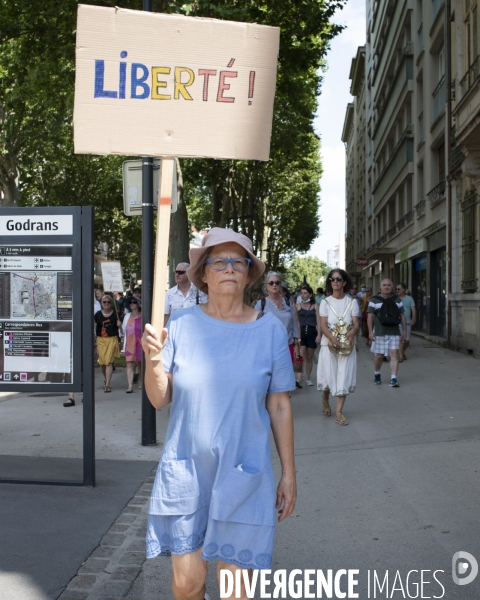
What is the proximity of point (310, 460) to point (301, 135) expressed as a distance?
21.1 meters

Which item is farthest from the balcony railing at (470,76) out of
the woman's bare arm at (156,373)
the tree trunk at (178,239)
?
the woman's bare arm at (156,373)

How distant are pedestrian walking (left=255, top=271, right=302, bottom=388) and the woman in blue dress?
288 inches

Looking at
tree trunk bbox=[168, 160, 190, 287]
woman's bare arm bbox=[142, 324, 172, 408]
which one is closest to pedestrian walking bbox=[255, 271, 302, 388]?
tree trunk bbox=[168, 160, 190, 287]

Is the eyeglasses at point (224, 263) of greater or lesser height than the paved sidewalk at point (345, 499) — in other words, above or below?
above

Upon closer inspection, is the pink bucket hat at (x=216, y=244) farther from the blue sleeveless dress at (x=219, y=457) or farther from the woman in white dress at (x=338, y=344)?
the woman in white dress at (x=338, y=344)

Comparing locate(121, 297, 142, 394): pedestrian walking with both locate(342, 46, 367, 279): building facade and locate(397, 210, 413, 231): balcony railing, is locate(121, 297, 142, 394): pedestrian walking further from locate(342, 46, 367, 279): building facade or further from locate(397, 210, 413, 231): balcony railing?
locate(342, 46, 367, 279): building facade

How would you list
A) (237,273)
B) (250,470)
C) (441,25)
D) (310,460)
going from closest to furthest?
(250,470) → (237,273) → (310,460) → (441,25)

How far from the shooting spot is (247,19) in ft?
51.8

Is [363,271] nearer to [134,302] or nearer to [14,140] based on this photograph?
[14,140]

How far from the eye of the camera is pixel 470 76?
18.6 metres

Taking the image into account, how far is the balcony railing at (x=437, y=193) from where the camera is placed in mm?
23087

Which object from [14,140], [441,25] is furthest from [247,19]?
[14,140]

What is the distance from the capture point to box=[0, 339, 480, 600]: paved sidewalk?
4195 mm

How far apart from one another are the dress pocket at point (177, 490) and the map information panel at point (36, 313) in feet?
10.7
